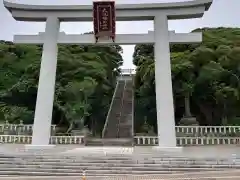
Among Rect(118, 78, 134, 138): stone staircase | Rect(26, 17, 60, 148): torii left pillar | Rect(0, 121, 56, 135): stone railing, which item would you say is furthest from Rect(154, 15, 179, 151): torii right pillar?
Rect(0, 121, 56, 135): stone railing

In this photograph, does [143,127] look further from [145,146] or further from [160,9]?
[160,9]

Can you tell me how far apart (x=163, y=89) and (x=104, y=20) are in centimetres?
395

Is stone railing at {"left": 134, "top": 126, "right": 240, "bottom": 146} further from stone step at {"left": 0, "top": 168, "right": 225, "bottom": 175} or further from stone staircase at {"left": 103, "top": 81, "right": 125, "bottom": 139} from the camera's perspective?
stone step at {"left": 0, "top": 168, "right": 225, "bottom": 175}

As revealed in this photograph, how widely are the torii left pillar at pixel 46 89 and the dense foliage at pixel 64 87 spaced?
5.07m

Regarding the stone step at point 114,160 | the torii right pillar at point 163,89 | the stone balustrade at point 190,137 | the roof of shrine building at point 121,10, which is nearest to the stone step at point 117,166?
the stone step at point 114,160

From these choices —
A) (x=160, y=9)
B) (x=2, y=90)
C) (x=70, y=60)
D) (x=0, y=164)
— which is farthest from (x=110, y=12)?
(x=2, y=90)

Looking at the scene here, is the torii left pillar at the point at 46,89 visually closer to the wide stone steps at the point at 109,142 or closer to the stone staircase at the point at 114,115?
the wide stone steps at the point at 109,142

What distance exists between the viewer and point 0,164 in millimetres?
10164

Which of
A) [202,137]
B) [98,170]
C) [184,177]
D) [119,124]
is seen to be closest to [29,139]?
[119,124]

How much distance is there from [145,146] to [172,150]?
205cm

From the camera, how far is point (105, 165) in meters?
9.89

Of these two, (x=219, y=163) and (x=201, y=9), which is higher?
(x=201, y=9)

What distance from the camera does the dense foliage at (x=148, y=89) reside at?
765 inches

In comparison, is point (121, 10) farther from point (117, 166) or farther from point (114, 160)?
point (117, 166)
